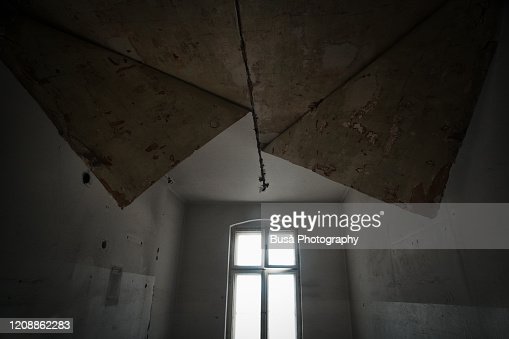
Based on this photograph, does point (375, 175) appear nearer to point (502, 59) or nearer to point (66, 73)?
point (502, 59)

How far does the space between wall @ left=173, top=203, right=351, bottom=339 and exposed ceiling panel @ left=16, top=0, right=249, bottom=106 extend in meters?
3.42

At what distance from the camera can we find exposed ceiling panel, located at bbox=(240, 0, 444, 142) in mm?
1112

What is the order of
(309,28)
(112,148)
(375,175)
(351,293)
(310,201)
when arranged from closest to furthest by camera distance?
(309,28)
(375,175)
(112,148)
(351,293)
(310,201)

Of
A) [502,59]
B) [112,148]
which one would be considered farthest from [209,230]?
[502,59]

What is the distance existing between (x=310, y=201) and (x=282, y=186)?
0.82 metres

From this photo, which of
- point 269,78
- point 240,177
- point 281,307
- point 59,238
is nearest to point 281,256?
point 281,307

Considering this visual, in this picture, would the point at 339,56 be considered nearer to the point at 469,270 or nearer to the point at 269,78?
the point at 269,78

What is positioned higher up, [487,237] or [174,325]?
[487,237]

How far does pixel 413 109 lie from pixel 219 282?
383 centimetres

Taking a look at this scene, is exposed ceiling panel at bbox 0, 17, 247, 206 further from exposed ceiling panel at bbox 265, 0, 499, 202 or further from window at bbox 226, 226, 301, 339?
window at bbox 226, 226, 301, 339

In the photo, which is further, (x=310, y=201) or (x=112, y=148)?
(x=310, y=201)

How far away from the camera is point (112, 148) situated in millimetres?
1484

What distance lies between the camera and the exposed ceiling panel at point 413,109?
110cm

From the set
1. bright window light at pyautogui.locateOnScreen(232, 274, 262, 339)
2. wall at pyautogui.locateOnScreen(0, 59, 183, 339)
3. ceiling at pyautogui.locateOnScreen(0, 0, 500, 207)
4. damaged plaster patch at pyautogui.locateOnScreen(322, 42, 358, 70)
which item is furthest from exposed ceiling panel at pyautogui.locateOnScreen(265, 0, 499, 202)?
bright window light at pyautogui.locateOnScreen(232, 274, 262, 339)
